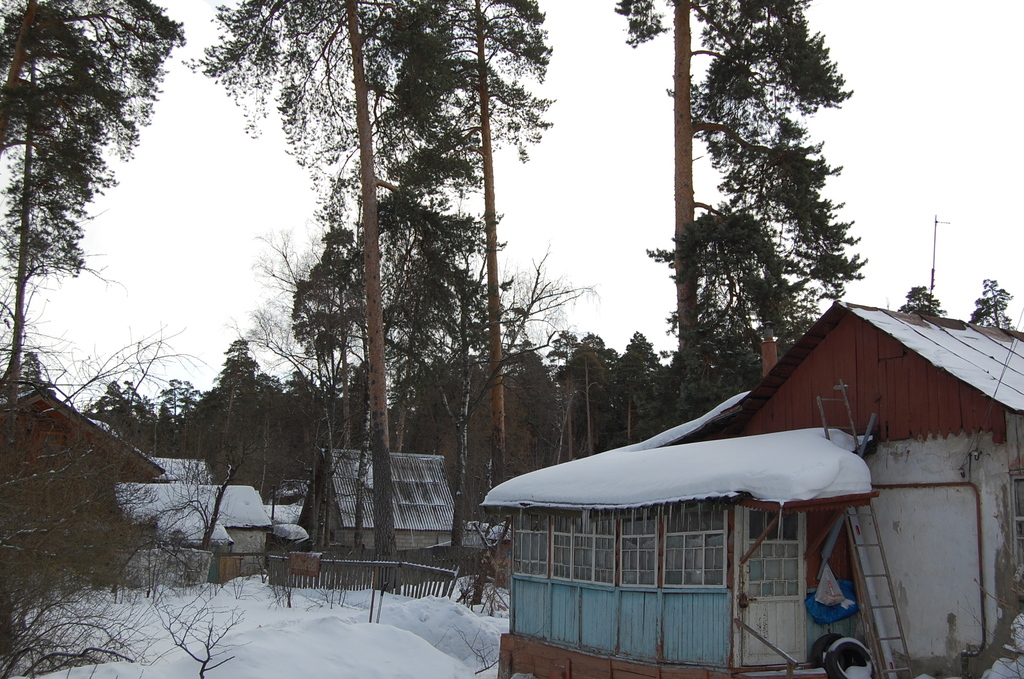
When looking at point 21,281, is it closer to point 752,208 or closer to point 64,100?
point 64,100

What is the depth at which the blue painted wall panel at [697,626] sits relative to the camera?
335 inches

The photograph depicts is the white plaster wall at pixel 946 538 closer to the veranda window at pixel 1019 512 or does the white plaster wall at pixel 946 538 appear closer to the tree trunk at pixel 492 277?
the veranda window at pixel 1019 512

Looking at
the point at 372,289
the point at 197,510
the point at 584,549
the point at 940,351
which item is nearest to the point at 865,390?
the point at 940,351

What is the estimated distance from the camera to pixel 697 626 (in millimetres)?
8750

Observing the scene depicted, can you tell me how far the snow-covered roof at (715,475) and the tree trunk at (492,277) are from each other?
9.12 meters

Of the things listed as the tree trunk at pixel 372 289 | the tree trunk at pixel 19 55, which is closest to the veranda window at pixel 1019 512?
the tree trunk at pixel 372 289

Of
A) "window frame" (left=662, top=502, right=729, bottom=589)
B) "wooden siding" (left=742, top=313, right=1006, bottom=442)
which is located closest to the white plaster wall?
"wooden siding" (left=742, top=313, right=1006, bottom=442)

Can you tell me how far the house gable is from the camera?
8.50 m

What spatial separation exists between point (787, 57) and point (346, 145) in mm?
9102

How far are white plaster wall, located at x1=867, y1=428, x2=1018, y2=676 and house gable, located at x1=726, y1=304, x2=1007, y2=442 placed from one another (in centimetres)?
22

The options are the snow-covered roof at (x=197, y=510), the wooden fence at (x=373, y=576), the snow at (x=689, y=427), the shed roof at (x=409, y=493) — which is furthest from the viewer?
the shed roof at (x=409, y=493)

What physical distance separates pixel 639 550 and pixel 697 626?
1.11 meters

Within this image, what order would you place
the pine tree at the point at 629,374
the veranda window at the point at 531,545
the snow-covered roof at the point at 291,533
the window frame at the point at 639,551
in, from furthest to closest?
the pine tree at the point at 629,374 → the snow-covered roof at the point at 291,533 → the veranda window at the point at 531,545 → the window frame at the point at 639,551

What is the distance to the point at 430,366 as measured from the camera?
66.3 ft
